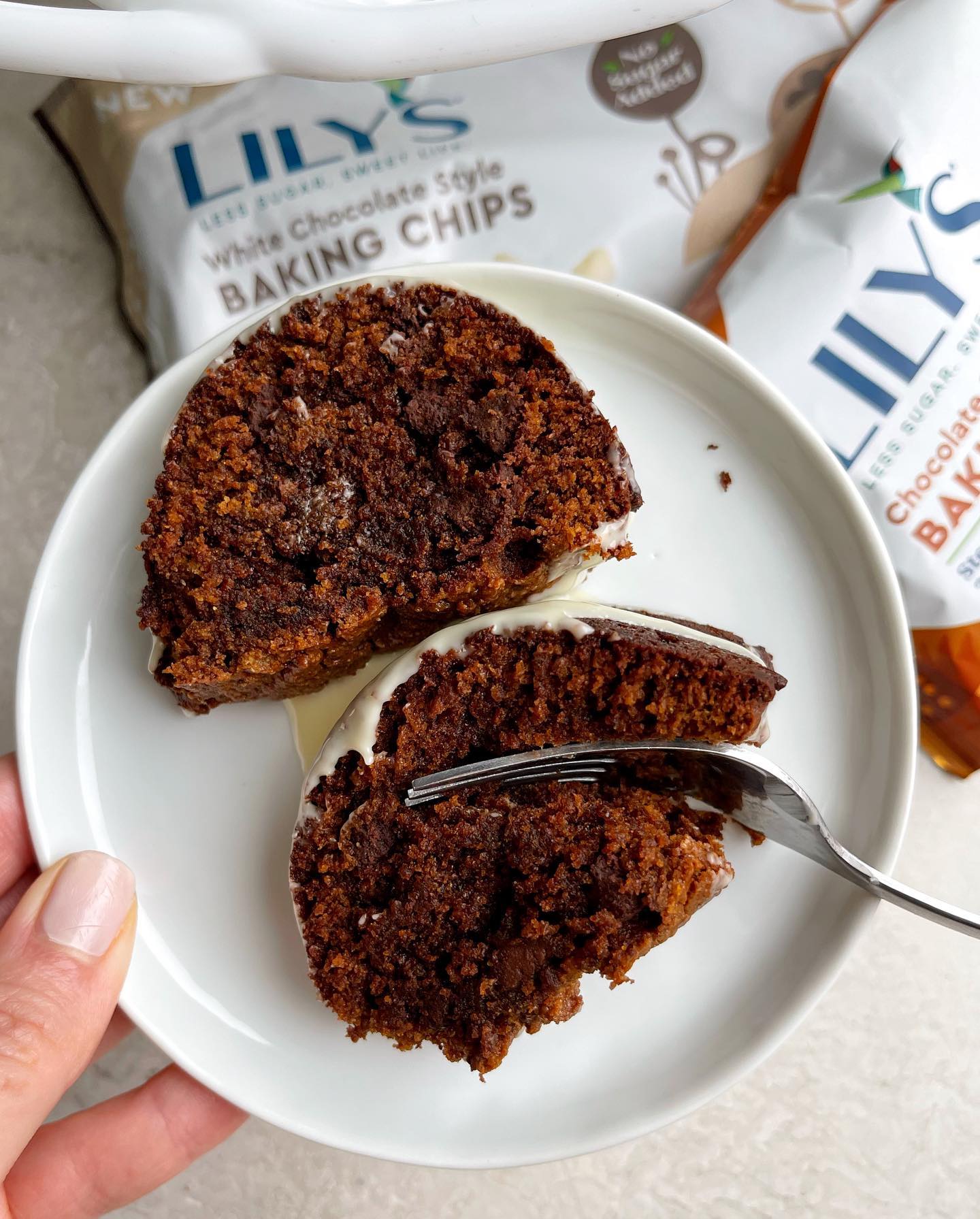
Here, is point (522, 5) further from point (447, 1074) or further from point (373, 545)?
point (447, 1074)

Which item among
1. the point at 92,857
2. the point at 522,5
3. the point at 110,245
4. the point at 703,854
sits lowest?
the point at 92,857

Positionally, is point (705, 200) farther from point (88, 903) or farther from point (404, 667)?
point (88, 903)

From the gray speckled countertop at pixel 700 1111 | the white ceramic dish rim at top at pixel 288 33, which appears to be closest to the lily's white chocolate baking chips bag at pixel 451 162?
the gray speckled countertop at pixel 700 1111

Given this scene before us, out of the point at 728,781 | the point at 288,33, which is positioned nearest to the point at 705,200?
the point at 288,33

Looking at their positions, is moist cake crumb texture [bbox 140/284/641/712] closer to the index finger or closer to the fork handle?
the index finger

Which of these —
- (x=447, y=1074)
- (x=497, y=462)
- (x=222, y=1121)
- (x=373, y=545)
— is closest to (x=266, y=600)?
(x=373, y=545)

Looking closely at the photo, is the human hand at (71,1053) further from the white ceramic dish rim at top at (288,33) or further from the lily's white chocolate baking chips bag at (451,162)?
the white ceramic dish rim at top at (288,33)

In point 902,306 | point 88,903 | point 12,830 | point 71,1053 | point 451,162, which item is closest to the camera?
point 71,1053
